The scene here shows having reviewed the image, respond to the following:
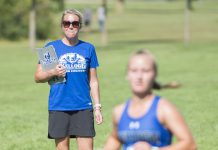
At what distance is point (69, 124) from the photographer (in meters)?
8.77

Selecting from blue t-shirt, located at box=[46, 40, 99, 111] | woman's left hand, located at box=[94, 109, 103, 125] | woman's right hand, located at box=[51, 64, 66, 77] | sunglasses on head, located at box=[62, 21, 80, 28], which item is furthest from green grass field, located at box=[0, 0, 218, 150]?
sunglasses on head, located at box=[62, 21, 80, 28]

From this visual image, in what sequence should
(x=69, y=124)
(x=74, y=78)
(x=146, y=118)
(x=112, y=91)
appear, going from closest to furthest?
(x=146, y=118)
(x=74, y=78)
(x=69, y=124)
(x=112, y=91)

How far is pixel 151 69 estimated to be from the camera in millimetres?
5137

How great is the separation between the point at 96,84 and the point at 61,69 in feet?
1.97

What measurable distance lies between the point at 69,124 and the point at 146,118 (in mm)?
3588

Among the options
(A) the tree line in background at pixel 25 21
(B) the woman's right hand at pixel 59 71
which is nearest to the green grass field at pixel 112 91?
(B) the woman's right hand at pixel 59 71

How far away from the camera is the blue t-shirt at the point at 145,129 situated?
525cm

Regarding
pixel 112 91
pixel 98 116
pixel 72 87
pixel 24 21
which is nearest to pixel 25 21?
pixel 24 21

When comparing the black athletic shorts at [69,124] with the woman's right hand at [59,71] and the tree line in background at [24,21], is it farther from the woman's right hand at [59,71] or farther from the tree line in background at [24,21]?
the tree line in background at [24,21]

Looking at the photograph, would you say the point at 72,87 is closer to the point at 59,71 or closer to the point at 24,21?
the point at 59,71

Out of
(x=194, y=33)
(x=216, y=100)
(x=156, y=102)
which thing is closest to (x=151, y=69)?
(x=156, y=102)

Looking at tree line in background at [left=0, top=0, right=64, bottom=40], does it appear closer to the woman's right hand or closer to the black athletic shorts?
the black athletic shorts

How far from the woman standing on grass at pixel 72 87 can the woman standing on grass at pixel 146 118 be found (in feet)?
10.0

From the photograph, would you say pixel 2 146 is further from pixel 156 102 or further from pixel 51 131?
pixel 156 102
